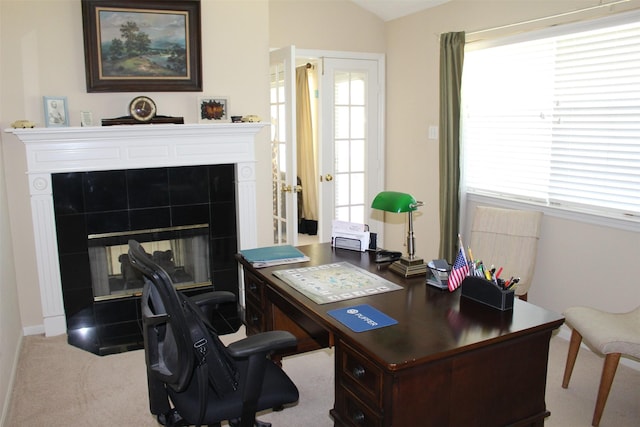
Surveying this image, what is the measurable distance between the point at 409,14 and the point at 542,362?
3.59m

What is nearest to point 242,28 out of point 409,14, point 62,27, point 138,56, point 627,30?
point 138,56

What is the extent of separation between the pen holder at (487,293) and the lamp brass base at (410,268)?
314mm

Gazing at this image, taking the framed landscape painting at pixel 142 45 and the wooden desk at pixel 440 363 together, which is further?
the framed landscape painting at pixel 142 45

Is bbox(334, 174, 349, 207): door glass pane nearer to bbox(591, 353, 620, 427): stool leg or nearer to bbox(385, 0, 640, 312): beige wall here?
bbox(385, 0, 640, 312): beige wall

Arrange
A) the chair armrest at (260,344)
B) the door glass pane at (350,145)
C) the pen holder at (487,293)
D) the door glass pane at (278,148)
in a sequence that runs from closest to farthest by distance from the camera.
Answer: the chair armrest at (260,344), the pen holder at (487,293), the door glass pane at (278,148), the door glass pane at (350,145)

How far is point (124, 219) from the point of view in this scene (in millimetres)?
3844

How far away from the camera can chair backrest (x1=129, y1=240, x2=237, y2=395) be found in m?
1.71

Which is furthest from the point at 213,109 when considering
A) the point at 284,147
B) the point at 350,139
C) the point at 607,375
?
the point at 607,375

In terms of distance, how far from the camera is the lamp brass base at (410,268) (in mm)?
2508

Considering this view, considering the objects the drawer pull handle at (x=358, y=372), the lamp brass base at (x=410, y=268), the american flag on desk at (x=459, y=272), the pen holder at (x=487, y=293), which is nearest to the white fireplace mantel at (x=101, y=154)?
the lamp brass base at (x=410, y=268)

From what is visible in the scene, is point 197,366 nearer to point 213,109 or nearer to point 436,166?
point 213,109

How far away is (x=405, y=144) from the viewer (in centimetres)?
502

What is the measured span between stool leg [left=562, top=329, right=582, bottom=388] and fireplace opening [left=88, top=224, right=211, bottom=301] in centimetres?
255

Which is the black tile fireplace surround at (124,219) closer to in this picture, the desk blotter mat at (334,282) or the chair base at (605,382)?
the desk blotter mat at (334,282)
